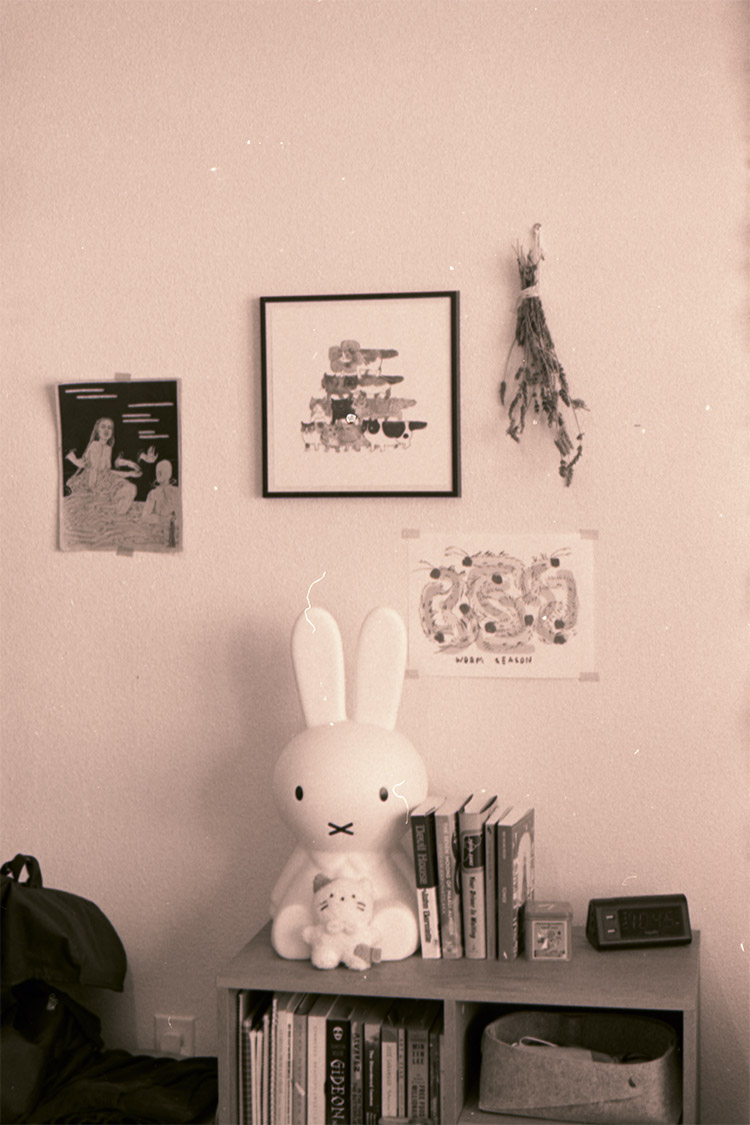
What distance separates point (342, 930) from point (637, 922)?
0.46 m

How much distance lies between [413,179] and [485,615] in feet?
2.45

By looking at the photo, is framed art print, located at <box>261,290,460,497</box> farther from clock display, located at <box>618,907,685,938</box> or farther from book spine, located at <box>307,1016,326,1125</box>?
book spine, located at <box>307,1016,326,1125</box>

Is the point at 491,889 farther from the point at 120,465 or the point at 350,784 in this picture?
the point at 120,465

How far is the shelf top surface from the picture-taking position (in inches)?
68.7

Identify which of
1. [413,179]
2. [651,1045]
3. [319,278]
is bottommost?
[651,1045]

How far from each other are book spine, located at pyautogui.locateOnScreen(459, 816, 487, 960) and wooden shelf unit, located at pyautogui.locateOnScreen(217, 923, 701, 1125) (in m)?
0.03

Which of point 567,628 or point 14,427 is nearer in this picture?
point 567,628

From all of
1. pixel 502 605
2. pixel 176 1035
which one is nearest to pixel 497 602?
pixel 502 605

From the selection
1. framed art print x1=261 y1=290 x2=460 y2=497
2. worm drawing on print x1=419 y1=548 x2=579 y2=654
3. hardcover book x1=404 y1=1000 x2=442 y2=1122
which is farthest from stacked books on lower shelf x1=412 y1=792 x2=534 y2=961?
framed art print x1=261 y1=290 x2=460 y2=497

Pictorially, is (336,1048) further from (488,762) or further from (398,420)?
(398,420)

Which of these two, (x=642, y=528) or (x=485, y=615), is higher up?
(x=642, y=528)

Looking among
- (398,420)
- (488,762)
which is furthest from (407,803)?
(398,420)

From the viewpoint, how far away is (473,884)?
6.20 feet

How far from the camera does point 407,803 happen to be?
6.41 feet
